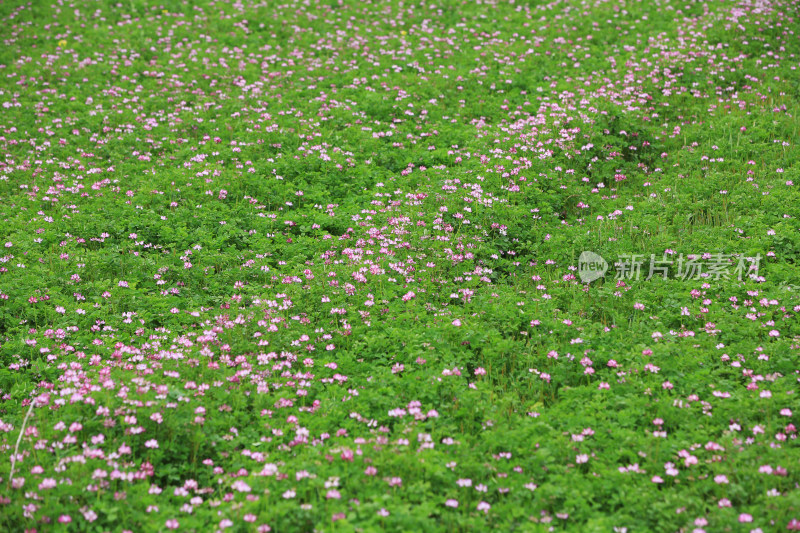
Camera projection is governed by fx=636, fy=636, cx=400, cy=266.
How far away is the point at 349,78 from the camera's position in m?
13.0

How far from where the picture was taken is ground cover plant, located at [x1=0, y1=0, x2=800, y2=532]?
4379 millimetres

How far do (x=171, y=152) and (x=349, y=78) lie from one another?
414 centimetres

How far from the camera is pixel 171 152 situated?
34.7ft

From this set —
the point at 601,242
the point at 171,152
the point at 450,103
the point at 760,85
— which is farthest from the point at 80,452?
the point at 760,85

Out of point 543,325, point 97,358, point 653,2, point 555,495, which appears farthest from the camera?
point 653,2

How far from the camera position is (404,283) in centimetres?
712

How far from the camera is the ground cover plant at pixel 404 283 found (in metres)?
4.38

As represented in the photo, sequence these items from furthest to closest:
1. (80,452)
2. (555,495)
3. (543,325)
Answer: (543,325) → (80,452) → (555,495)

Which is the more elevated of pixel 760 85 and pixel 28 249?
pixel 760 85

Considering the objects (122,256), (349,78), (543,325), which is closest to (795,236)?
(543,325)

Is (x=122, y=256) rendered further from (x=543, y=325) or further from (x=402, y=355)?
(x=543, y=325)

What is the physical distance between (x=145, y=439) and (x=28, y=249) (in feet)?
13.7

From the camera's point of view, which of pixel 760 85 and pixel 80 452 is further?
pixel 760 85

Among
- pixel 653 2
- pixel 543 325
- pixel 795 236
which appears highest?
pixel 653 2
